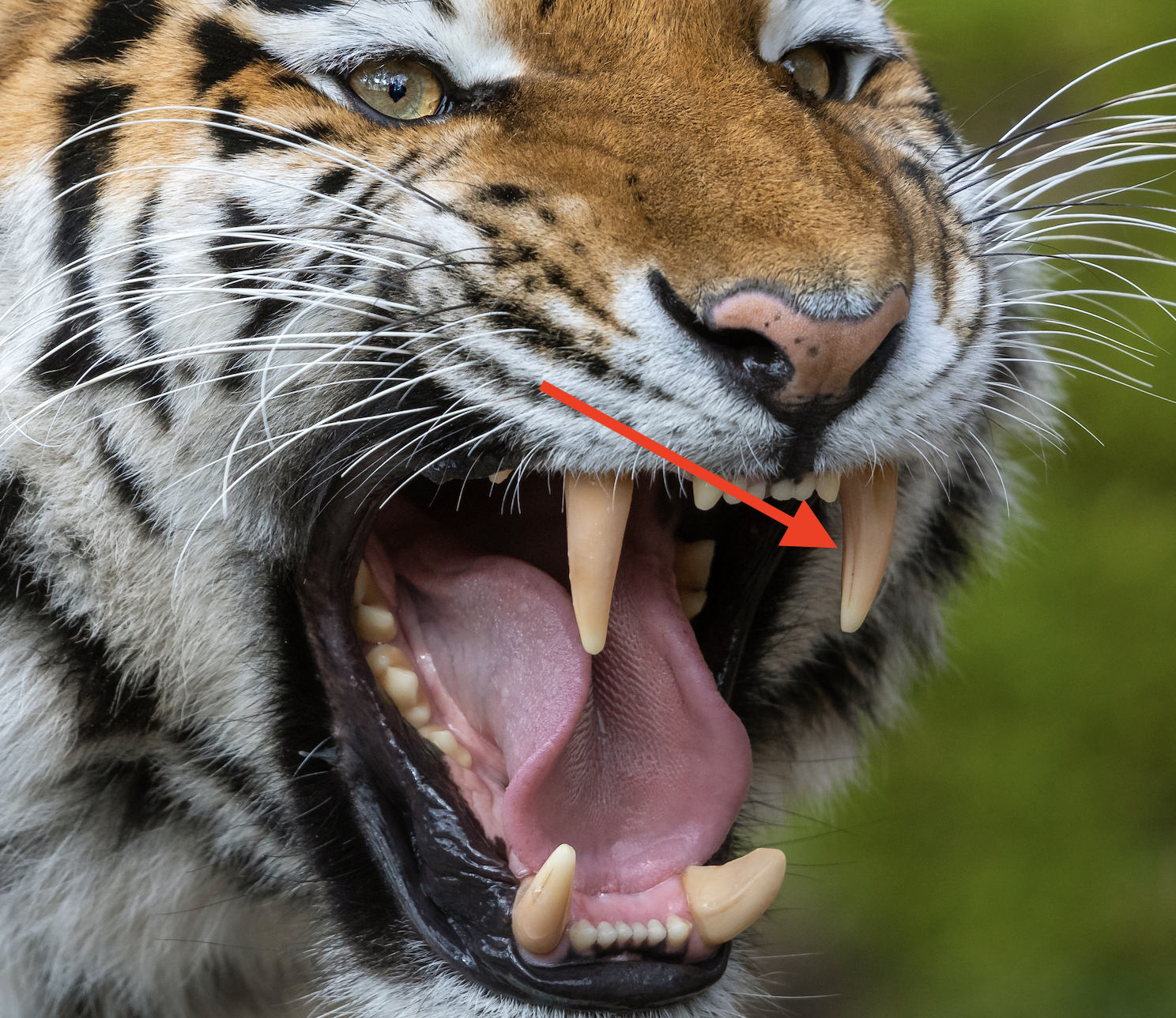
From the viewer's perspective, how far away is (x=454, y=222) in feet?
3.05

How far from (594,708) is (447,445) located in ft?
1.00

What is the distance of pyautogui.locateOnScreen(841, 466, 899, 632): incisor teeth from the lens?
1.08 m

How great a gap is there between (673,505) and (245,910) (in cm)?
62

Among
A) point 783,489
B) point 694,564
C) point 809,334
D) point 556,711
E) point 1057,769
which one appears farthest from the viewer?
point 1057,769

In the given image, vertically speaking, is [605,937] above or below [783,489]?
below

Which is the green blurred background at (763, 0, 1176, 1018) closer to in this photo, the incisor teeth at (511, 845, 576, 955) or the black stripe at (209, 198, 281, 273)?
the incisor teeth at (511, 845, 576, 955)

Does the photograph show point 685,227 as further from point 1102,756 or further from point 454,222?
point 1102,756

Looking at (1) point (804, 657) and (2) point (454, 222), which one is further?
(1) point (804, 657)

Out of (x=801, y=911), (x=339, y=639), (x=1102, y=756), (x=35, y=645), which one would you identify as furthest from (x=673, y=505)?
(x=801, y=911)

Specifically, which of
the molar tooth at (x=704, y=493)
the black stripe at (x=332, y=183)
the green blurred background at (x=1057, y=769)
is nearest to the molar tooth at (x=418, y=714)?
the molar tooth at (x=704, y=493)

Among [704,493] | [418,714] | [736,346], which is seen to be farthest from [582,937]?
[736,346]

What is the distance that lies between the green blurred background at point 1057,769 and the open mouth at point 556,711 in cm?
125

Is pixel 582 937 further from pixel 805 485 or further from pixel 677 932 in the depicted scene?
pixel 805 485

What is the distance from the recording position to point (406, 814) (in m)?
1.13
